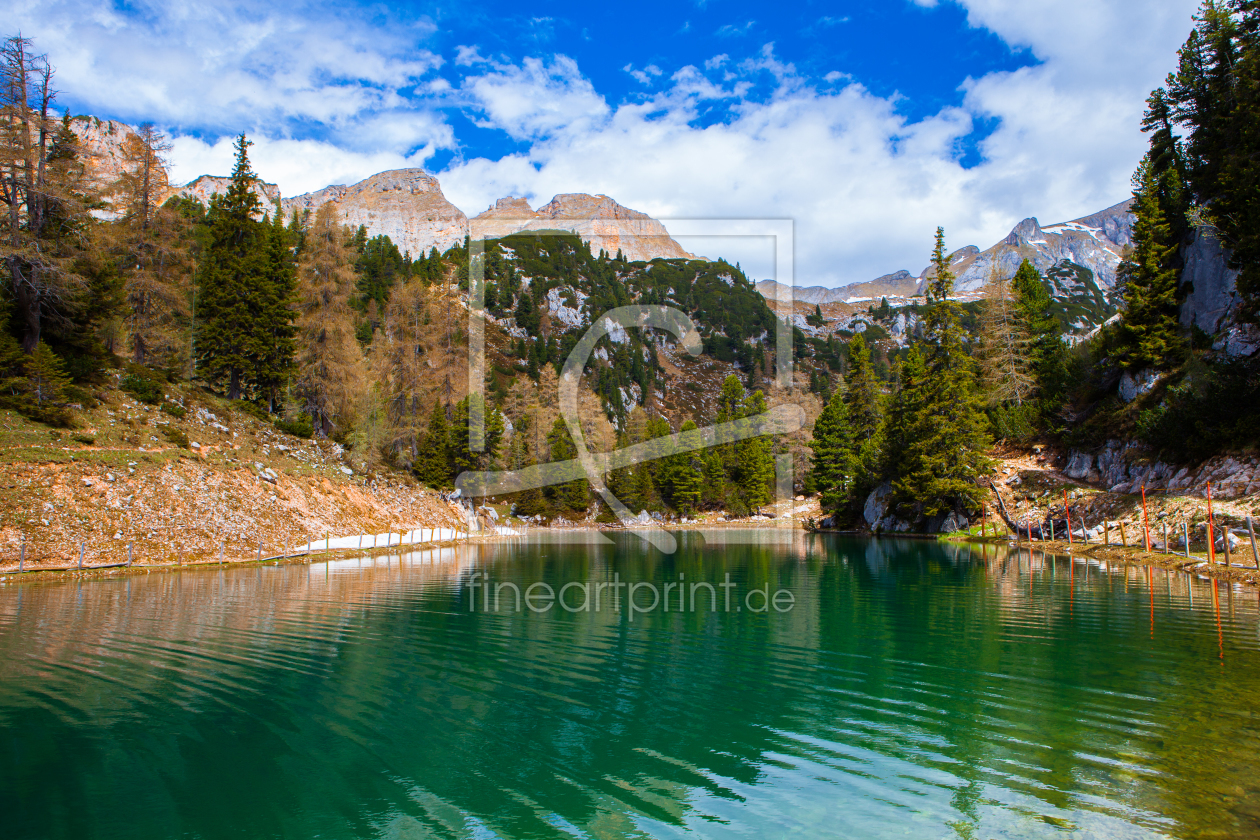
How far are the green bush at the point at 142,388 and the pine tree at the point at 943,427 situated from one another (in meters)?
50.0

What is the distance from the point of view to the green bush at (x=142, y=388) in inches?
1395

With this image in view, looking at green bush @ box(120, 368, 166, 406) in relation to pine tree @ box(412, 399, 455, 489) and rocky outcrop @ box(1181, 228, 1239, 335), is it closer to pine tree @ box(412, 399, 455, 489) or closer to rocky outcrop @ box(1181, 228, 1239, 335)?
pine tree @ box(412, 399, 455, 489)

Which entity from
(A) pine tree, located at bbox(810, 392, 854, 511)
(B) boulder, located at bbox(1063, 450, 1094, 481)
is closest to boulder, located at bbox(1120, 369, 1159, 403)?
(B) boulder, located at bbox(1063, 450, 1094, 481)

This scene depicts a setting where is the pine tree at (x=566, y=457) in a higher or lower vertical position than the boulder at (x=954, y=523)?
higher

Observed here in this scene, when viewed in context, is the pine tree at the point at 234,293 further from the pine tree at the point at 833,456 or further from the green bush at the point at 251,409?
the pine tree at the point at 833,456

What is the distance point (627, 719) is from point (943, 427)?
47.0 m

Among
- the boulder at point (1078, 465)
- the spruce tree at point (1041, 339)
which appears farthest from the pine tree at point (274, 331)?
the spruce tree at point (1041, 339)

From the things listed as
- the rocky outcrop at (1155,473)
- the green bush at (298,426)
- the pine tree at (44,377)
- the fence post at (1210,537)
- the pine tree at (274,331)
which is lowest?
the fence post at (1210,537)

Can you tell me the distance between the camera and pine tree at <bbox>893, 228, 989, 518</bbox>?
4925 centimetres

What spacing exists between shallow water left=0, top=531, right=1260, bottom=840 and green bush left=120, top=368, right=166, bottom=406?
1934 cm

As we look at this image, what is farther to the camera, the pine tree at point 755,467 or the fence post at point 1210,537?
the pine tree at point 755,467

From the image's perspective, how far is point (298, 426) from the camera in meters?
46.4

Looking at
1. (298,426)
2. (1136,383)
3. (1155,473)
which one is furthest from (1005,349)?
(298,426)

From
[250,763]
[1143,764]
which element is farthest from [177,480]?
[1143,764]
